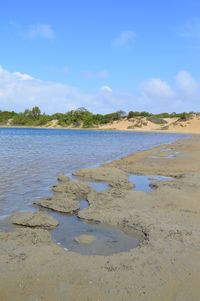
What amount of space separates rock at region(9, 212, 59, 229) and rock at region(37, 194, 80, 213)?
1.08m

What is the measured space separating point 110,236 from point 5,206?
3.92 metres

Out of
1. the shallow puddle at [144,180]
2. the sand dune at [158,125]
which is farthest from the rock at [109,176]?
the sand dune at [158,125]

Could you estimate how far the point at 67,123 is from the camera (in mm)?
122500

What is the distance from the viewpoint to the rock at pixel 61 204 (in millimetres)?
10358

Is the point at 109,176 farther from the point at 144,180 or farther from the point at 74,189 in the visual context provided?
the point at 74,189

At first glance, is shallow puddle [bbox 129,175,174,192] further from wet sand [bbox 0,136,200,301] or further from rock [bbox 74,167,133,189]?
wet sand [bbox 0,136,200,301]

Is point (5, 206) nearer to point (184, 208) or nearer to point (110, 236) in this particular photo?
point (110, 236)

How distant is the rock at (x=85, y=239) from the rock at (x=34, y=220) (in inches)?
41.4

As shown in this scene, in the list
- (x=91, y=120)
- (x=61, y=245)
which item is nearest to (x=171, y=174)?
(x=61, y=245)

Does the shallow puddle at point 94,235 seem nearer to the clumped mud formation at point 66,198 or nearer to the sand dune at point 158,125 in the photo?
the clumped mud formation at point 66,198

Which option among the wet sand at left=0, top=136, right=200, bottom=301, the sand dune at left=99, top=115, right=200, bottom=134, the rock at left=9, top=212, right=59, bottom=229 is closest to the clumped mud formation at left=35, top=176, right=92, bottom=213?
the wet sand at left=0, top=136, right=200, bottom=301

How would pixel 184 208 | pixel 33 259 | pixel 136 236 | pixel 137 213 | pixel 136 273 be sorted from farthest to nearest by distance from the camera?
1. pixel 184 208
2. pixel 137 213
3. pixel 136 236
4. pixel 33 259
5. pixel 136 273

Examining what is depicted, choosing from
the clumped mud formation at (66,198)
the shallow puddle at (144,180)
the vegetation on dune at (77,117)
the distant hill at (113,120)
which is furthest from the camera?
the vegetation on dune at (77,117)

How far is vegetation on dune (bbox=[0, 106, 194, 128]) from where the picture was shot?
11006 cm
